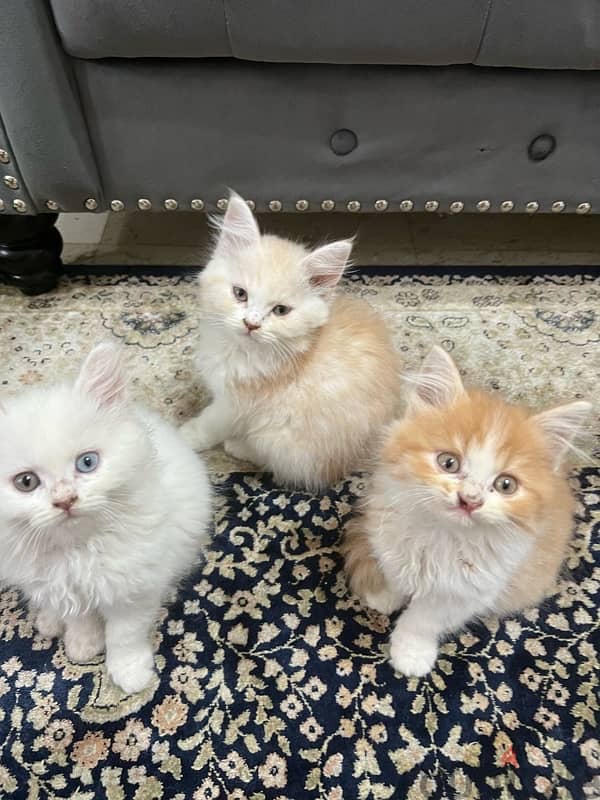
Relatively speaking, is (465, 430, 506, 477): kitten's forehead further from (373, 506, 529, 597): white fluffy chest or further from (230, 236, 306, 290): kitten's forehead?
(230, 236, 306, 290): kitten's forehead

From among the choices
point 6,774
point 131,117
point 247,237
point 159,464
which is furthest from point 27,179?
point 6,774

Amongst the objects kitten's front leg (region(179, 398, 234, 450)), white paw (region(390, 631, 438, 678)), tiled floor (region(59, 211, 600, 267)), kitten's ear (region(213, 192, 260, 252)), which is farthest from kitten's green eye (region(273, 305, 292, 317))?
tiled floor (region(59, 211, 600, 267))

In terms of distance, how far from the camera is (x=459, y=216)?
2.04 m

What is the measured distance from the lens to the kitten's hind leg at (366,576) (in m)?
1.03

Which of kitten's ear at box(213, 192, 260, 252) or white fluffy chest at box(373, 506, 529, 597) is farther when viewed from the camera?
kitten's ear at box(213, 192, 260, 252)

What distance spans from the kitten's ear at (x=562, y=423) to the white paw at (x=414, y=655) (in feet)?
1.25

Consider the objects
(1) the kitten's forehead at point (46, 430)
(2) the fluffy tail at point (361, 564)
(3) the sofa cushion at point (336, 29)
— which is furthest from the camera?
(3) the sofa cushion at point (336, 29)

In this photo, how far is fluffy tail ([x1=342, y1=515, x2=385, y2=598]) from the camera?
1032 mm

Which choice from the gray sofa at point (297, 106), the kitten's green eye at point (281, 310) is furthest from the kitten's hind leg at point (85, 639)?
the gray sofa at point (297, 106)

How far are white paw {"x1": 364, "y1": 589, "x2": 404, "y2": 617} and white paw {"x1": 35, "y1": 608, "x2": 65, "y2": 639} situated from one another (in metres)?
0.53

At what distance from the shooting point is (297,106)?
1.38m

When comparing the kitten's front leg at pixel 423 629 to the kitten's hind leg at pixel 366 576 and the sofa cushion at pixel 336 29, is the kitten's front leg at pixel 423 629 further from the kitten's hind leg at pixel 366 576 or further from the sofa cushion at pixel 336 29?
the sofa cushion at pixel 336 29

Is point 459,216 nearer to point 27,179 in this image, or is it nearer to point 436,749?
point 27,179

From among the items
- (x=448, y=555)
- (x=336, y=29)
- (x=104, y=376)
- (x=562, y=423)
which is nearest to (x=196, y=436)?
(x=104, y=376)
